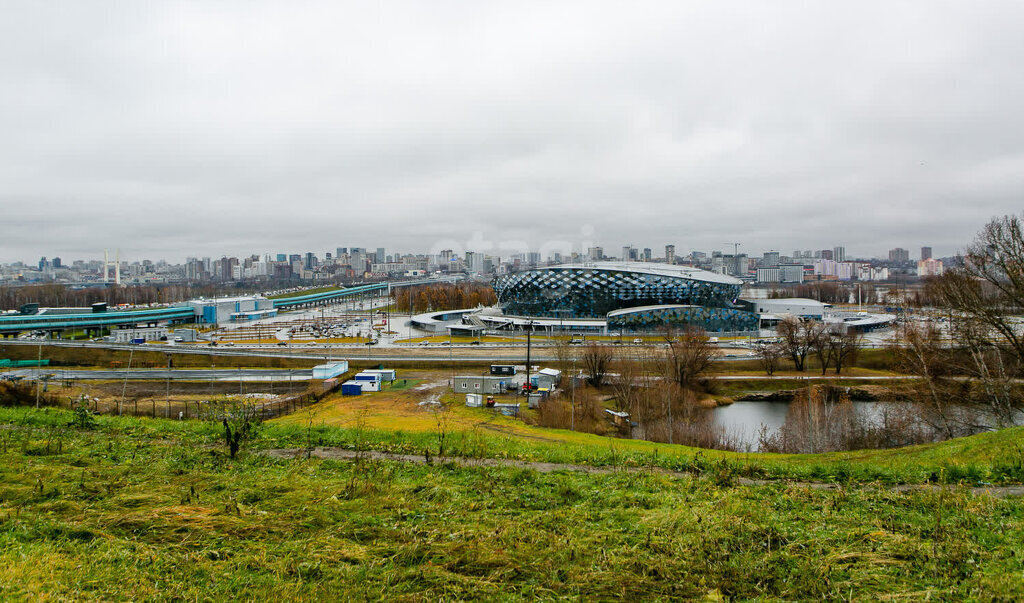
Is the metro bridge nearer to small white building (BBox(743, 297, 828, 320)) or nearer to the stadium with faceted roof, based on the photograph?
the stadium with faceted roof

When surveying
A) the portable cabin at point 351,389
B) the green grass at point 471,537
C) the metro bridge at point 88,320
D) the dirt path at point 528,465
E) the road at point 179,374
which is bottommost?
the road at point 179,374

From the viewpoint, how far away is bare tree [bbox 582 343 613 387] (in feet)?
96.1

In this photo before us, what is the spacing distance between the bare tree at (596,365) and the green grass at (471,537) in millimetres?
22852

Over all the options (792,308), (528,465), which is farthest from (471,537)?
(792,308)

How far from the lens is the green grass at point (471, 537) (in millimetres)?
3391

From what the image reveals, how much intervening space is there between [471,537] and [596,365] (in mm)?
25895

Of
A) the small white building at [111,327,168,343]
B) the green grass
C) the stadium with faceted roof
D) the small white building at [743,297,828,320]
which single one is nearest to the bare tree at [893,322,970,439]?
the green grass

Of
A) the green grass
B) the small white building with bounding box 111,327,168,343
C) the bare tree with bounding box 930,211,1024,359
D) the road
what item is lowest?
the road

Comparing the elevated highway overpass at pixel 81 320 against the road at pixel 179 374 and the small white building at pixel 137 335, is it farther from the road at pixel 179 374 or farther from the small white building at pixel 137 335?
the road at pixel 179 374

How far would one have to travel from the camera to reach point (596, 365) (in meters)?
29.5

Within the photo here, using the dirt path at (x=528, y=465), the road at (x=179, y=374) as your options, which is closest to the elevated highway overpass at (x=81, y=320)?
the road at (x=179, y=374)

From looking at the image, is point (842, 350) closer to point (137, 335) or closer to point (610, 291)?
point (610, 291)

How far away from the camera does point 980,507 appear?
17.2 ft

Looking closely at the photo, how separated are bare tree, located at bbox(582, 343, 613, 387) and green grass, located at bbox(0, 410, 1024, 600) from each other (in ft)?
75.0
